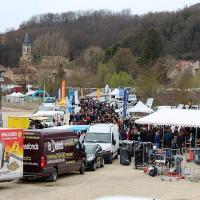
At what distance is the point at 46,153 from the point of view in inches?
801

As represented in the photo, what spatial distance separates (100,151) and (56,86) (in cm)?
7821

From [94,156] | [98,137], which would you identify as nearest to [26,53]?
[98,137]

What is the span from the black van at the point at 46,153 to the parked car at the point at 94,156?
2.07 metres

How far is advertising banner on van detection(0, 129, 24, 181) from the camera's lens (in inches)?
733

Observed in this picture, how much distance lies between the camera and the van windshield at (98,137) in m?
27.4

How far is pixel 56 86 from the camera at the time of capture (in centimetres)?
10288

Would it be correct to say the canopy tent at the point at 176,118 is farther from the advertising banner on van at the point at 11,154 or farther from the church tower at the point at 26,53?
the church tower at the point at 26,53

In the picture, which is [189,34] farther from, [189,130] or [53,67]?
[189,130]

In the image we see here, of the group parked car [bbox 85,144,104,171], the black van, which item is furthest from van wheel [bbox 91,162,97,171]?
the black van

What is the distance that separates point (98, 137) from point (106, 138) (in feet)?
1.26

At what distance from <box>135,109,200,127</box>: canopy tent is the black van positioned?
5.79 metres

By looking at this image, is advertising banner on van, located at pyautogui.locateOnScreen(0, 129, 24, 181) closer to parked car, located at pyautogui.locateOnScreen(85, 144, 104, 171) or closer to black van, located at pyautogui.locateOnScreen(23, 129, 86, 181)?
black van, located at pyautogui.locateOnScreen(23, 129, 86, 181)

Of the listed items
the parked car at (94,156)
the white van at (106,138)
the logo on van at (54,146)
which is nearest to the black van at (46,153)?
the logo on van at (54,146)

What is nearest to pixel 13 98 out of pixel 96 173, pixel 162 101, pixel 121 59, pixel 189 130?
pixel 162 101
